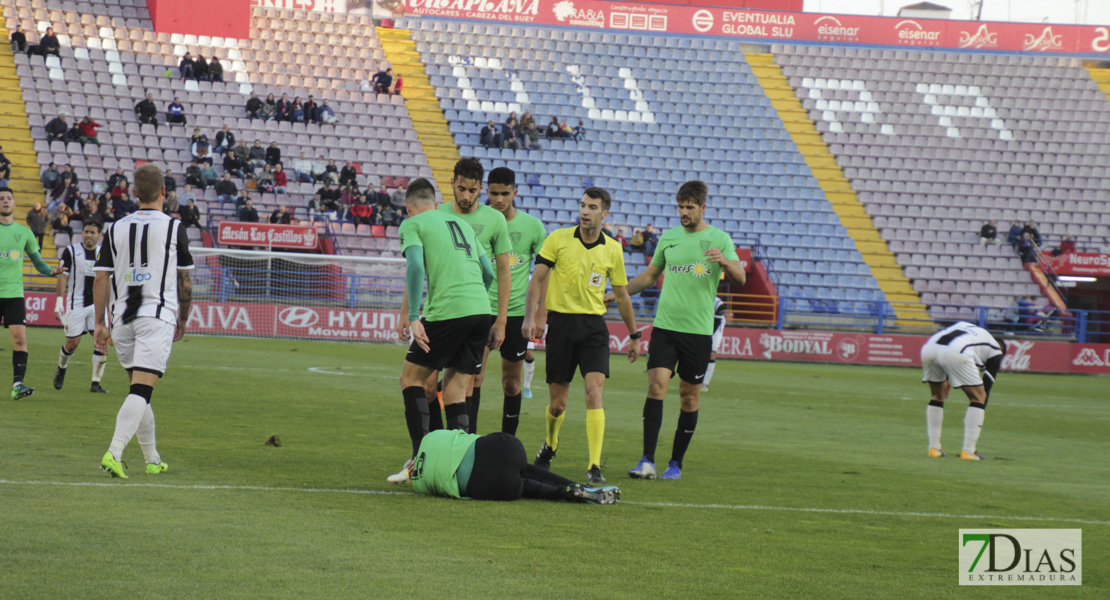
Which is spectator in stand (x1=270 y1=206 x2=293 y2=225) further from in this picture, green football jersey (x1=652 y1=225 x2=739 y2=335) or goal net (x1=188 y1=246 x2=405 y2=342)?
green football jersey (x1=652 y1=225 x2=739 y2=335)

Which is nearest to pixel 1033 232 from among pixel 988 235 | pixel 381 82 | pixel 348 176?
pixel 988 235

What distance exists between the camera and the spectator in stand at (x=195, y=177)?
1172 inches

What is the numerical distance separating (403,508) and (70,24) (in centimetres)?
3305

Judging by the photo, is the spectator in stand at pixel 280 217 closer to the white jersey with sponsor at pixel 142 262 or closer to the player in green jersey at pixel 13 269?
the player in green jersey at pixel 13 269

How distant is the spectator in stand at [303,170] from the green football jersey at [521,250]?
2375 cm

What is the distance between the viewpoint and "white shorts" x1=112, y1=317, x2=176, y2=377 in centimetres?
715

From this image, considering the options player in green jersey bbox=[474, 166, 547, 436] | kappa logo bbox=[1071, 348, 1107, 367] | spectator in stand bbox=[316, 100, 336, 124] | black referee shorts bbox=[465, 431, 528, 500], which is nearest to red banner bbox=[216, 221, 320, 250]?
spectator in stand bbox=[316, 100, 336, 124]

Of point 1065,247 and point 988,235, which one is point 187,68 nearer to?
point 988,235

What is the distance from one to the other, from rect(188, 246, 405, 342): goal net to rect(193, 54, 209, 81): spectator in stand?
955 centimetres

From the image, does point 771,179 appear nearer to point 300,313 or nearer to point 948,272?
point 948,272

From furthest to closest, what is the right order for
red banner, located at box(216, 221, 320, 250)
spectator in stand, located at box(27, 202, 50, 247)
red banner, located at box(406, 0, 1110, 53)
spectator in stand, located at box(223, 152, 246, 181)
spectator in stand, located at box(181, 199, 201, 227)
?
red banner, located at box(406, 0, 1110, 53), spectator in stand, located at box(223, 152, 246, 181), red banner, located at box(216, 221, 320, 250), spectator in stand, located at box(181, 199, 201, 227), spectator in stand, located at box(27, 202, 50, 247)

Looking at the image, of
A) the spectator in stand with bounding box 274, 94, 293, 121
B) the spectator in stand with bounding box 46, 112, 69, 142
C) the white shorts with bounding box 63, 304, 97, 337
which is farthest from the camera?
the spectator in stand with bounding box 274, 94, 293, 121

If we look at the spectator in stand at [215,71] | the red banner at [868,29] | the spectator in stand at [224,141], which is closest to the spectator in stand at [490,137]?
the spectator in stand at [224,141]

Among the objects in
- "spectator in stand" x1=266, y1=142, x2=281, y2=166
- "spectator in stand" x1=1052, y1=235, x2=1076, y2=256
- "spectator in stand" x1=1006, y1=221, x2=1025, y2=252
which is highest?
"spectator in stand" x1=266, y1=142, x2=281, y2=166
